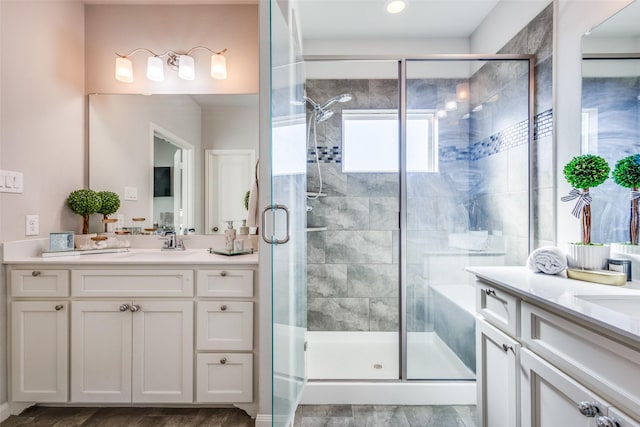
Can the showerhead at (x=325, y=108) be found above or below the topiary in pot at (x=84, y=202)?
above

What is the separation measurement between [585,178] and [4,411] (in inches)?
124

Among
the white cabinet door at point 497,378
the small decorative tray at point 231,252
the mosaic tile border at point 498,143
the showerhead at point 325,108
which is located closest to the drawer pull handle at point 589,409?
the white cabinet door at point 497,378

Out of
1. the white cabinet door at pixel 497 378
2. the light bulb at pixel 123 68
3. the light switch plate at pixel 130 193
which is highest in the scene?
the light bulb at pixel 123 68

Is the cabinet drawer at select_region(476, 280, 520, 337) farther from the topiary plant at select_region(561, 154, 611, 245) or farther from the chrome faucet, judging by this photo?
the chrome faucet

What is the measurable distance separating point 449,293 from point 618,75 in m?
1.45

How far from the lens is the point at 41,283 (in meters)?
1.81

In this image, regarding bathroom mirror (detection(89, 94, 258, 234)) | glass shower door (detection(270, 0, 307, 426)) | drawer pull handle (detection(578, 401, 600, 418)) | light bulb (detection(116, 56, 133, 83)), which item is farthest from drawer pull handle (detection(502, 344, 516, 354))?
light bulb (detection(116, 56, 133, 83))

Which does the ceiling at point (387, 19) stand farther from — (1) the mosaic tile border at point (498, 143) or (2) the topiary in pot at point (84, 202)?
(2) the topiary in pot at point (84, 202)

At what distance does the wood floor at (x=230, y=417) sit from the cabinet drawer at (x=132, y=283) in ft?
2.24

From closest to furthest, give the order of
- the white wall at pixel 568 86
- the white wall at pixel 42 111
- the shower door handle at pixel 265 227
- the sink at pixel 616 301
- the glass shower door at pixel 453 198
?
the sink at pixel 616 301 < the shower door handle at pixel 265 227 < the white wall at pixel 568 86 < the white wall at pixel 42 111 < the glass shower door at pixel 453 198

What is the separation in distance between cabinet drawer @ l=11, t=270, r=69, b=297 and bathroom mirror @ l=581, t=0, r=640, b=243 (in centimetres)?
270

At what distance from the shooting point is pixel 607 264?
54.0 inches

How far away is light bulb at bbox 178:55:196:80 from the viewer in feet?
7.61

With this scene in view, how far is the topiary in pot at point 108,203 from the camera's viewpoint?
2.29 metres
